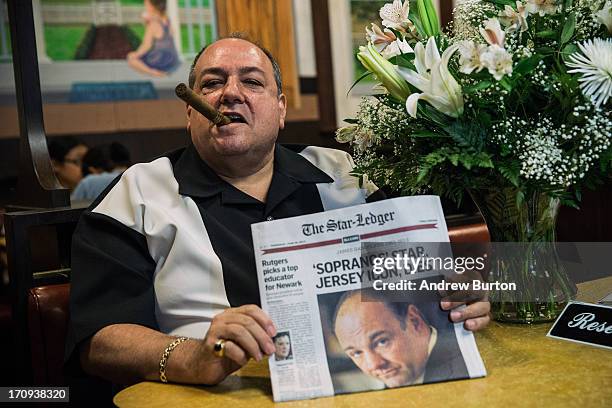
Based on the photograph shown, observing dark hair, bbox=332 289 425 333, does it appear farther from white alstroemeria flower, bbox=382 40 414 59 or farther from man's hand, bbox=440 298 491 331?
white alstroemeria flower, bbox=382 40 414 59

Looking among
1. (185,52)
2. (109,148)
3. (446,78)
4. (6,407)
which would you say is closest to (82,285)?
(6,407)

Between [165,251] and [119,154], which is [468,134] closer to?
[165,251]

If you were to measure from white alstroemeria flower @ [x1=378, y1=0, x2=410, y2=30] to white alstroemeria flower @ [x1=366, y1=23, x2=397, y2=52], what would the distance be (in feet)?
0.05

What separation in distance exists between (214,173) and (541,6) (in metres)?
0.84

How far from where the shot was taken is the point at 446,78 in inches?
49.4

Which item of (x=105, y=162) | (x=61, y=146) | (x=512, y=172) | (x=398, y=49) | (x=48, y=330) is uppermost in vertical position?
(x=398, y=49)

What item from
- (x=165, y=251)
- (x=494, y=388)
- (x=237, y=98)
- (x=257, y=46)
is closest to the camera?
(x=494, y=388)

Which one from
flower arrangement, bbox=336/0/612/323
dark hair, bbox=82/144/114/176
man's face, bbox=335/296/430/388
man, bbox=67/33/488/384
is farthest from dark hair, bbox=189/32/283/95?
dark hair, bbox=82/144/114/176

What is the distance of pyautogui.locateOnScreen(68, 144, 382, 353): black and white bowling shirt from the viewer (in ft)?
4.87

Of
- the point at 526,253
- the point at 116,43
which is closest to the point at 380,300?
the point at 526,253

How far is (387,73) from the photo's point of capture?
1328mm

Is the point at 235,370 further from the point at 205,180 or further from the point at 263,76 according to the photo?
the point at 263,76

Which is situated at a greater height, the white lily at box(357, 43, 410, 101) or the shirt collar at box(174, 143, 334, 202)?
the white lily at box(357, 43, 410, 101)

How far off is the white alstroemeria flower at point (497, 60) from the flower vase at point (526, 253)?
26 centimetres
